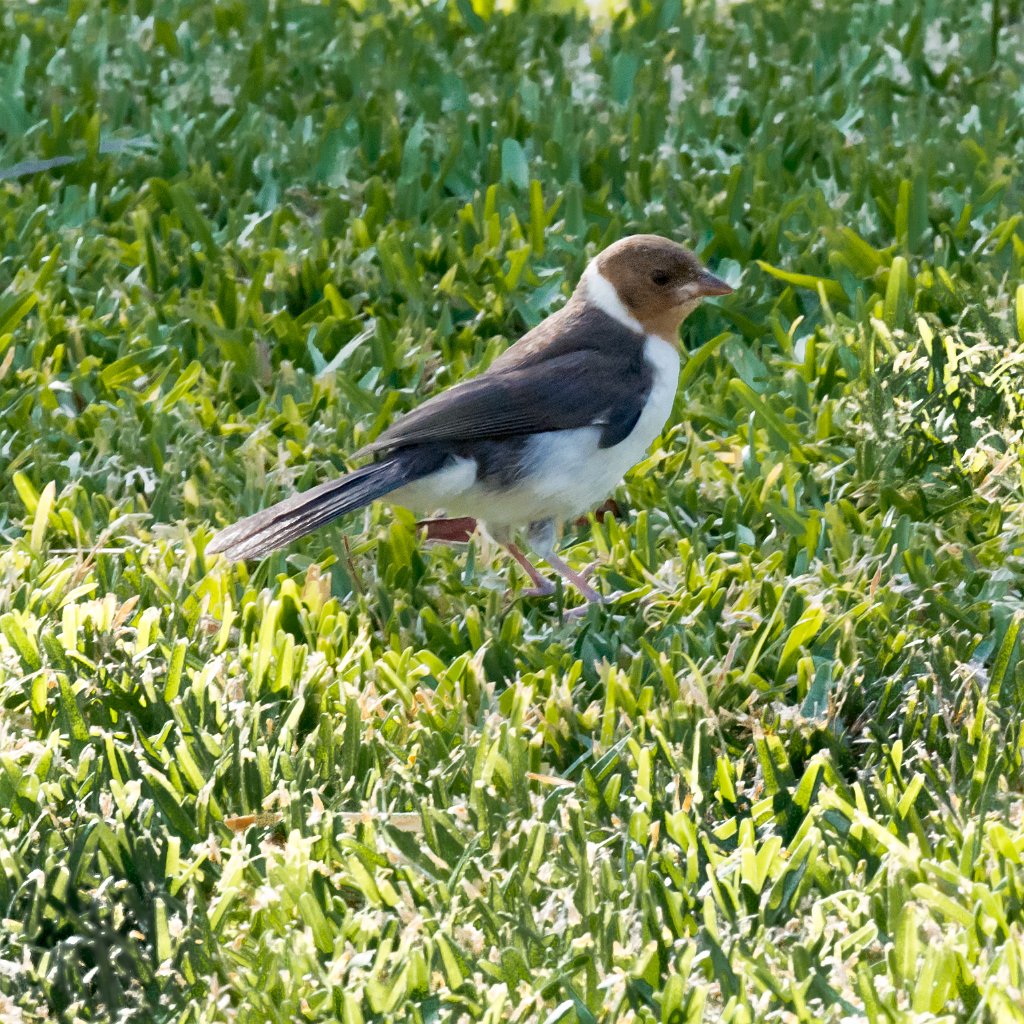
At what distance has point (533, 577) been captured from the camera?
16.4 ft

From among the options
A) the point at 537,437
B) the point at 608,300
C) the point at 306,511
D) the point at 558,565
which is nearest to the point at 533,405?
the point at 537,437

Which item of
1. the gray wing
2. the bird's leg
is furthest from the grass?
the gray wing

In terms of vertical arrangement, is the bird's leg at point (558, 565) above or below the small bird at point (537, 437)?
below

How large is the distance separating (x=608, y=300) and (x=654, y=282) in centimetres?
15

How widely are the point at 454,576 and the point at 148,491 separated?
1.00 meters

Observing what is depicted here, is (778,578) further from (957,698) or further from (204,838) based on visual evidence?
(204,838)

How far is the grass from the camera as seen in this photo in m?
3.20

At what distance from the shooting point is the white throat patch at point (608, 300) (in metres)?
5.28

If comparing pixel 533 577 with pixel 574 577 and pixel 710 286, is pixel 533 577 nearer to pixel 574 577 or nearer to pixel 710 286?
pixel 574 577

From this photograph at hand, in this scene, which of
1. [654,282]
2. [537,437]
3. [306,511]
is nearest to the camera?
[306,511]

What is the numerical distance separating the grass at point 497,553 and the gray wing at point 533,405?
32 centimetres

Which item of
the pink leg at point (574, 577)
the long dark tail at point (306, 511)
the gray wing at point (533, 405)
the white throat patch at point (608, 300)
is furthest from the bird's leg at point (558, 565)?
the white throat patch at point (608, 300)

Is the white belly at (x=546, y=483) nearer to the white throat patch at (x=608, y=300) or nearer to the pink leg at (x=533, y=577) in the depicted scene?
the pink leg at (x=533, y=577)

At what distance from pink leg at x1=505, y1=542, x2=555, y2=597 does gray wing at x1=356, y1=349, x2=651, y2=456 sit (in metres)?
0.39
